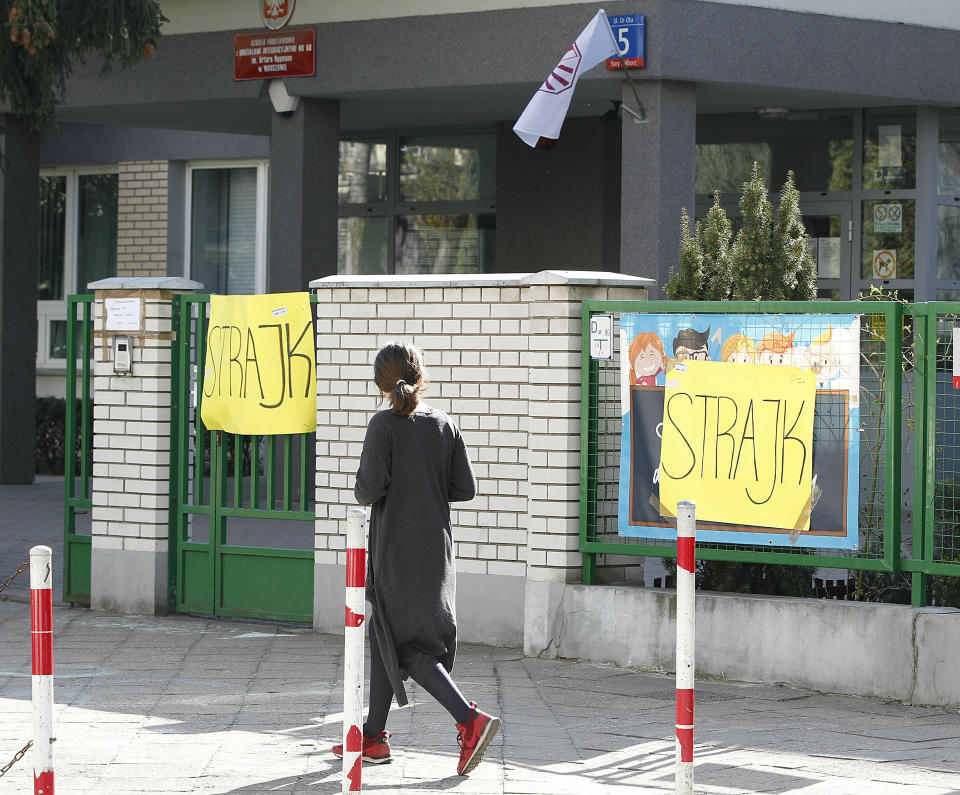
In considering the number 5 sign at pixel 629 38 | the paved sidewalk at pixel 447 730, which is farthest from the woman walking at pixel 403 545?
the number 5 sign at pixel 629 38

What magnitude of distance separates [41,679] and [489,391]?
4.14 m

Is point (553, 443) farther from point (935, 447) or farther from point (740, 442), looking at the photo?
point (935, 447)

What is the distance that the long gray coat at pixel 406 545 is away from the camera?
6.00m

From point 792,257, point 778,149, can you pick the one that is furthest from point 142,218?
point 792,257

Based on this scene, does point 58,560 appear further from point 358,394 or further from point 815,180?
point 815,180

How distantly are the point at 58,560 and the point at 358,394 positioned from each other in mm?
3812

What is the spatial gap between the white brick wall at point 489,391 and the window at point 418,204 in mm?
7303

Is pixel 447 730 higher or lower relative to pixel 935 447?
lower

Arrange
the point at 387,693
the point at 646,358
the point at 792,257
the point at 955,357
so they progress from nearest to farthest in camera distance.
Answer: the point at 387,693
the point at 955,357
the point at 646,358
the point at 792,257

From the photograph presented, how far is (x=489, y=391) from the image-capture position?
27.9 feet

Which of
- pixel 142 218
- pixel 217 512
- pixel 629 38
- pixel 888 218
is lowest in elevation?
pixel 217 512

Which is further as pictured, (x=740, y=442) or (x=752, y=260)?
(x=752, y=260)

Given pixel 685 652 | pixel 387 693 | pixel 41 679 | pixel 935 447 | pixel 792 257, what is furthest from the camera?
pixel 792 257

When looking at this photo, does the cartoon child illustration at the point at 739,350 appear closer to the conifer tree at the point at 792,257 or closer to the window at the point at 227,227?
the conifer tree at the point at 792,257
